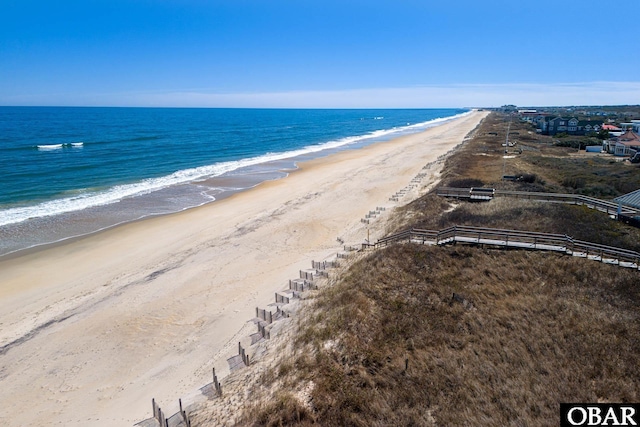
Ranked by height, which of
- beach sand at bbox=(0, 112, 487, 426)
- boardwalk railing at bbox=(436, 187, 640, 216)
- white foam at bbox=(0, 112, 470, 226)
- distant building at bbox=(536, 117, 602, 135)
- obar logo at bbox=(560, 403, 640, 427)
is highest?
distant building at bbox=(536, 117, 602, 135)

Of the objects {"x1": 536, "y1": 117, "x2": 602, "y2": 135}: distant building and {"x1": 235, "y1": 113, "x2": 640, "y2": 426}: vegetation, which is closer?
{"x1": 235, "y1": 113, "x2": 640, "y2": 426}: vegetation

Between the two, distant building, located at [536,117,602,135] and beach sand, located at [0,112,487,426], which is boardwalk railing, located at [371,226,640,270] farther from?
distant building, located at [536,117,602,135]

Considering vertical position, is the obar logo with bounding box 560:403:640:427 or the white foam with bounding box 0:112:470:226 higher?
the white foam with bounding box 0:112:470:226

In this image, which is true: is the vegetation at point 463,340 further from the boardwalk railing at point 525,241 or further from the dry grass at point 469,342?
the boardwalk railing at point 525,241

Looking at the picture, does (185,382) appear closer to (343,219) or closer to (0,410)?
(0,410)

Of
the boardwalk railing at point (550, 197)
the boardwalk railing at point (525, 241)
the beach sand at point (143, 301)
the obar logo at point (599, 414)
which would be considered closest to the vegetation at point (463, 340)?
the obar logo at point (599, 414)

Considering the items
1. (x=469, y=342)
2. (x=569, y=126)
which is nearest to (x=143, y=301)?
(x=469, y=342)

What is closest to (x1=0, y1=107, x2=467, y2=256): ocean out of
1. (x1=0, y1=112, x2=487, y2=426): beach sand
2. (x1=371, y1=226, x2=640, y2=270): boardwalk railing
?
(x1=0, y1=112, x2=487, y2=426): beach sand

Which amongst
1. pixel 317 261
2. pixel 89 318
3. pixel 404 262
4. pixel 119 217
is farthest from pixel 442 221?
pixel 119 217
